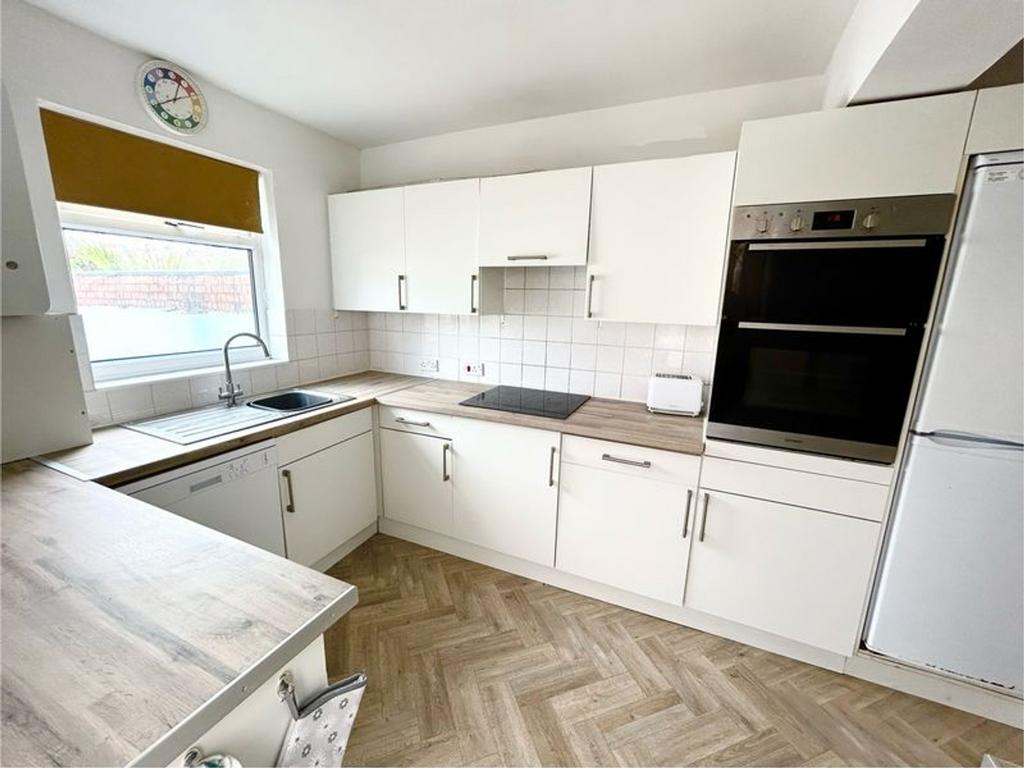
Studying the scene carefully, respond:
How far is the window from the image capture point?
5.68 ft

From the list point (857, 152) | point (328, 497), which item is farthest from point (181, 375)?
point (857, 152)

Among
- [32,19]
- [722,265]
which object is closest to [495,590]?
[722,265]

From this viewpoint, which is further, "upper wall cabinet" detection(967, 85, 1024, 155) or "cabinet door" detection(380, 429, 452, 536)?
"cabinet door" detection(380, 429, 452, 536)

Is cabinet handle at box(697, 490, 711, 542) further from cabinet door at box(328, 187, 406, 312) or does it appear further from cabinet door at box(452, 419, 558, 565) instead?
cabinet door at box(328, 187, 406, 312)

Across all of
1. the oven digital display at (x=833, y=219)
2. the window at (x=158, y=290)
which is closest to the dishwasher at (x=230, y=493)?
the window at (x=158, y=290)

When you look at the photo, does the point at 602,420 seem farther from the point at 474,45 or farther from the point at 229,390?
the point at 229,390

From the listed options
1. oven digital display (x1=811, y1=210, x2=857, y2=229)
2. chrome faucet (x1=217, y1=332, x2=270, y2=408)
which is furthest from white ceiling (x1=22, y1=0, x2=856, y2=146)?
chrome faucet (x1=217, y1=332, x2=270, y2=408)

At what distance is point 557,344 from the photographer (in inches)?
93.7

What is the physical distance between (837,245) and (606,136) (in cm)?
124

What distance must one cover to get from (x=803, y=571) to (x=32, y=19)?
131 inches

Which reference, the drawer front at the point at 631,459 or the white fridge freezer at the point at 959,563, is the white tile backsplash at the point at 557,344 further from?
the white fridge freezer at the point at 959,563

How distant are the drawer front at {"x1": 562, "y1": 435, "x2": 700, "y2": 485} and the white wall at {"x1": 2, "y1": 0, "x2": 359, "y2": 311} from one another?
1.83m

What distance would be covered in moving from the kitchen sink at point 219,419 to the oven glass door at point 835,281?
6.29 feet

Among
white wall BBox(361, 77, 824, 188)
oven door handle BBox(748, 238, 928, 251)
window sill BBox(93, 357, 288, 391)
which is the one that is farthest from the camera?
white wall BBox(361, 77, 824, 188)
